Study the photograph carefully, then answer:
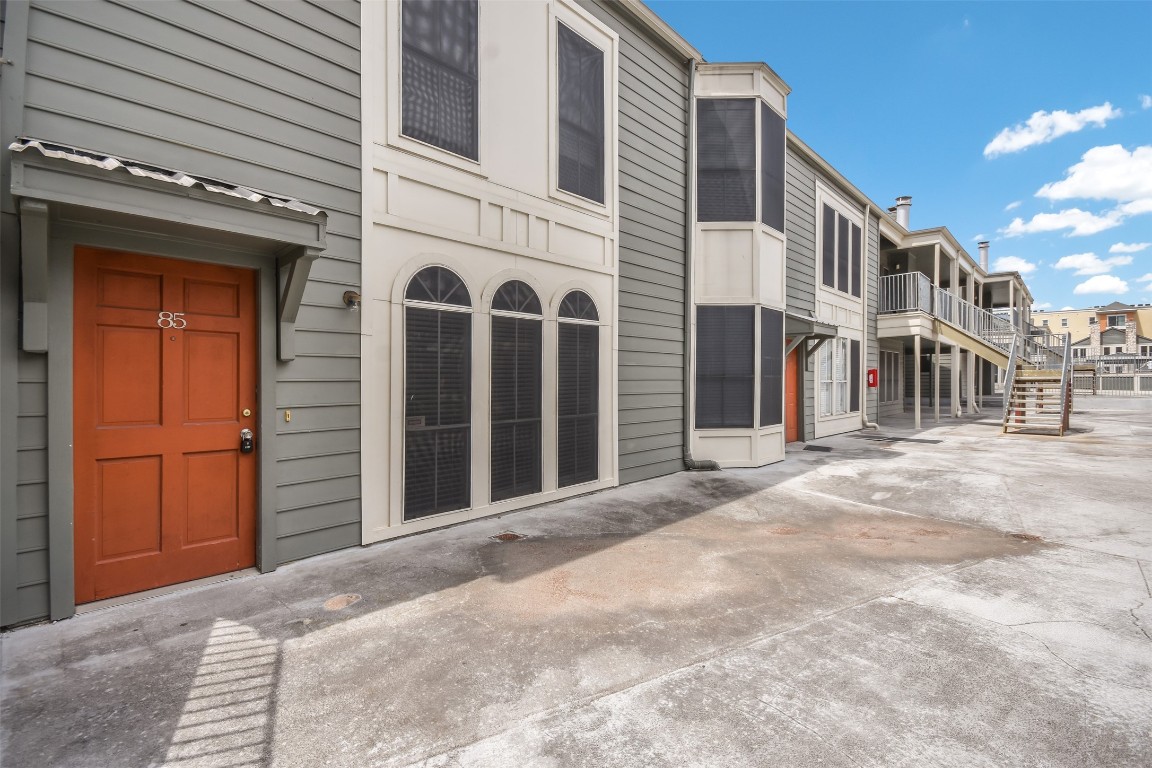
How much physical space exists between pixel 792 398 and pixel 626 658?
9433 mm

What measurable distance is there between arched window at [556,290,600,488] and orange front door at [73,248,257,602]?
322cm

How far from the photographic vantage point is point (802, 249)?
36.5 ft

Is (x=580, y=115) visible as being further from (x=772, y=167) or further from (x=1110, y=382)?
(x=1110, y=382)

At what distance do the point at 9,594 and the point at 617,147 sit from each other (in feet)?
22.9

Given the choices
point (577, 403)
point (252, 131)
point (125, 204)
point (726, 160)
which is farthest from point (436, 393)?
point (726, 160)

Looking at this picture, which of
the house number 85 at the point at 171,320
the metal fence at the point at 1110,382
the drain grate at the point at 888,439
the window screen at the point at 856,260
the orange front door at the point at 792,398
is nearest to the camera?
the house number 85 at the point at 171,320

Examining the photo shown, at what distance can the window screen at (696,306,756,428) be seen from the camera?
8.23 m

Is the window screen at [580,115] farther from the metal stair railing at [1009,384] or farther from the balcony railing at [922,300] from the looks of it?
the metal stair railing at [1009,384]

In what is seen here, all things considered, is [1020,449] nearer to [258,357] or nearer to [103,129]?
[258,357]

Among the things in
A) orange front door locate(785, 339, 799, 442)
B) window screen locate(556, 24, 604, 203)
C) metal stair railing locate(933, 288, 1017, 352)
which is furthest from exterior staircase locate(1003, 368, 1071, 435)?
window screen locate(556, 24, 604, 203)

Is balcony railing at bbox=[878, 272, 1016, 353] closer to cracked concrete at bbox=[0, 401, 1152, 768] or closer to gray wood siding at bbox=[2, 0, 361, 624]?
cracked concrete at bbox=[0, 401, 1152, 768]

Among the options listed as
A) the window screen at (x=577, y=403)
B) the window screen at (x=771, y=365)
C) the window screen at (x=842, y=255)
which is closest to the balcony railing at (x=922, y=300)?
the window screen at (x=842, y=255)

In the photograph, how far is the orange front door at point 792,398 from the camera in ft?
35.6

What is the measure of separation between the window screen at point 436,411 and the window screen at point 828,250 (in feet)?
32.0
